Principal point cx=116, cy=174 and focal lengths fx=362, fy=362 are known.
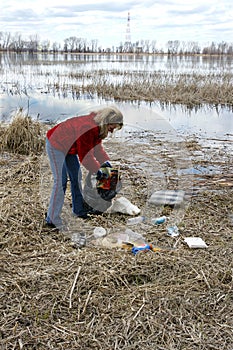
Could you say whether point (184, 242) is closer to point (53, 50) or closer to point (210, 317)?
point (210, 317)

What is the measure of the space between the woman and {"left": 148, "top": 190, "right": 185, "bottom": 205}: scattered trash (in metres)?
0.97

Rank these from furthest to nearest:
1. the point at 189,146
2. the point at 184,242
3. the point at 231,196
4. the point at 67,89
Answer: the point at 67,89, the point at 189,146, the point at 231,196, the point at 184,242

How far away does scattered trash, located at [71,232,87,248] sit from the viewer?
10.3 ft

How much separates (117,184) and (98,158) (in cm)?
42

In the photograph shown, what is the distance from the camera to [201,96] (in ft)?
42.8

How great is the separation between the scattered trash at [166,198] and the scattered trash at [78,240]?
110 centimetres

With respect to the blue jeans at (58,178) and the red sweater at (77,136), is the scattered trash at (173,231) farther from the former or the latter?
the red sweater at (77,136)

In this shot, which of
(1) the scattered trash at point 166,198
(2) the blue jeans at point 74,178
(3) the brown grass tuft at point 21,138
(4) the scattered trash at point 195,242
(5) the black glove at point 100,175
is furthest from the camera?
(3) the brown grass tuft at point 21,138

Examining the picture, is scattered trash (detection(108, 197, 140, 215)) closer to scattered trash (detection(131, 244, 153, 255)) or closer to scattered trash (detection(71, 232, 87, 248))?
scattered trash (detection(71, 232, 87, 248))

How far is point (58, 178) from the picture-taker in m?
3.24

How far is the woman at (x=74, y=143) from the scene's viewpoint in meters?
3.03

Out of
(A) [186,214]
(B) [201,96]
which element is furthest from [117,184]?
(B) [201,96]

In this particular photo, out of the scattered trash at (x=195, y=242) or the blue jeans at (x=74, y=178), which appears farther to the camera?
the blue jeans at (x=74, y=178)

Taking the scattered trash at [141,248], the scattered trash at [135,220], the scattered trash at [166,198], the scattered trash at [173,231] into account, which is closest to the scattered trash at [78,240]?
the scattered trash at [141,248]
